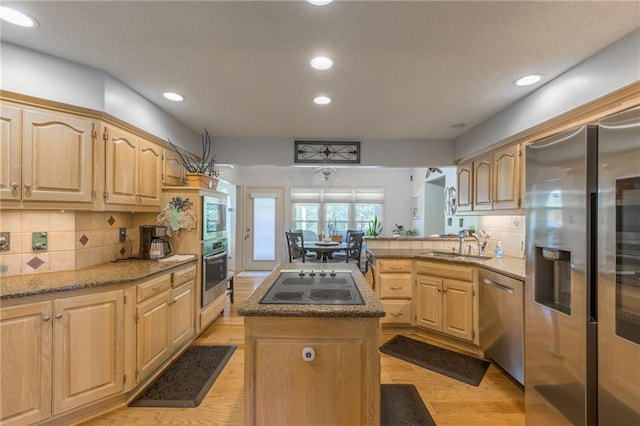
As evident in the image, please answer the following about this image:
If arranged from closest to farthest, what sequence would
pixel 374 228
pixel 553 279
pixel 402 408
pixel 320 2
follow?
pixel 320 2 → pixel 553 279 → pixel 402 408 → pixel 374 228

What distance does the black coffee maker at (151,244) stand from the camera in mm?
2809

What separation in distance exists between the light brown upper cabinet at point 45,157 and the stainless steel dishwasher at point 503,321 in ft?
10.9

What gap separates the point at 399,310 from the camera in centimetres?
339

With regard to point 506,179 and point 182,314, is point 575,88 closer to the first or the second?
point 506,179

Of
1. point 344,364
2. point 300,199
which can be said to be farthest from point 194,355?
point 300,199

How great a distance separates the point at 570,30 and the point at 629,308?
1.48m

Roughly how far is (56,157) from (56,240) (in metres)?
0.66

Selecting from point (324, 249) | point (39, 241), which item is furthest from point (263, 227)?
point (39, 241)

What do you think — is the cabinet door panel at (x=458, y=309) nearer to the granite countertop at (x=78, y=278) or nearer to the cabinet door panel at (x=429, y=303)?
the cabinet door panel at (x=429, y=303)

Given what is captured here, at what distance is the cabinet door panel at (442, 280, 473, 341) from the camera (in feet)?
9.48

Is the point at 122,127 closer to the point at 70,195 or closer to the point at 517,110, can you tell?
the point at 70,195

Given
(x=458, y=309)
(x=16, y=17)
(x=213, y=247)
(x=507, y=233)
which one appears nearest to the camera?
(x=16, y=17)

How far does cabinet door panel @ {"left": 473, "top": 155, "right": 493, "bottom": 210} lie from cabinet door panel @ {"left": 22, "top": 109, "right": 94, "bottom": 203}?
3.61 m

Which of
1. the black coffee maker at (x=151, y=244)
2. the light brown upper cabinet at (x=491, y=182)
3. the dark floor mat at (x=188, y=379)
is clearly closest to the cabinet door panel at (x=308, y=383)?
the dark floor mat at (x=188, y=379)
